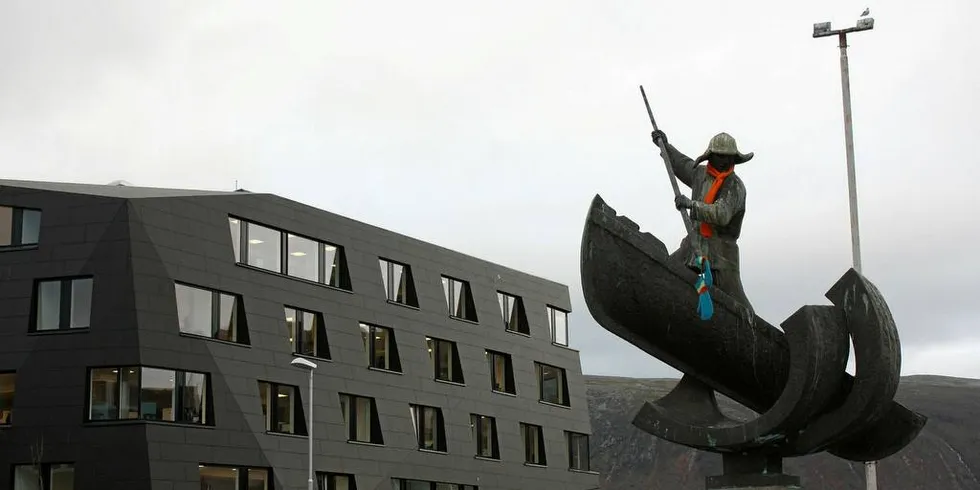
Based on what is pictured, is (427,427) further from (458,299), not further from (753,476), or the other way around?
(753,476)

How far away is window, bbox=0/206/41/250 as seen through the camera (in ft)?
143

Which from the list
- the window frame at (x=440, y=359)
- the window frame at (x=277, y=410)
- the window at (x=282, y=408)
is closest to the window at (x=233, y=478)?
the window frame at (x=277, y=410)

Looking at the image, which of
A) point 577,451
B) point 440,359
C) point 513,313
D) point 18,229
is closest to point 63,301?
point 18,229

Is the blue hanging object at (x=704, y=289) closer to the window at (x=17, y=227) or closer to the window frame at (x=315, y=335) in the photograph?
the window at (x=17, y=227)

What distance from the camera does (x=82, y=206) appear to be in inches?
1695

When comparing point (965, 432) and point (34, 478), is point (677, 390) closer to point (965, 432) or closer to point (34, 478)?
point (34, 478)

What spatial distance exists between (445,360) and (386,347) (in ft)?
12.2

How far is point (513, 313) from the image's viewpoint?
61.5m

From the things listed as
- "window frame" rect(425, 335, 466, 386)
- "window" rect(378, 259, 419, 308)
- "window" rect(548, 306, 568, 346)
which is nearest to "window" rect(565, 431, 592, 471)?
"window" rect(548, 306, 568, 346)

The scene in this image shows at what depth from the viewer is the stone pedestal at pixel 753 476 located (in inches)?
661

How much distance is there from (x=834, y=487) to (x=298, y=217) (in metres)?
146

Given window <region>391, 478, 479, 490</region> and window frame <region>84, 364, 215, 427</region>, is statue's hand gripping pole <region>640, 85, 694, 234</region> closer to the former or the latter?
window frame <region>84, 364, 215, 427</region>

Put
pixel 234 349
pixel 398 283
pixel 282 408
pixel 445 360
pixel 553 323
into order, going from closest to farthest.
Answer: pixel 234 349 < pixel 282 408 < pixel 398 283 < pixel 445 360 < pixel 553 323

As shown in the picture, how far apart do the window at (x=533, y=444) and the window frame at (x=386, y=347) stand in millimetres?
9065
